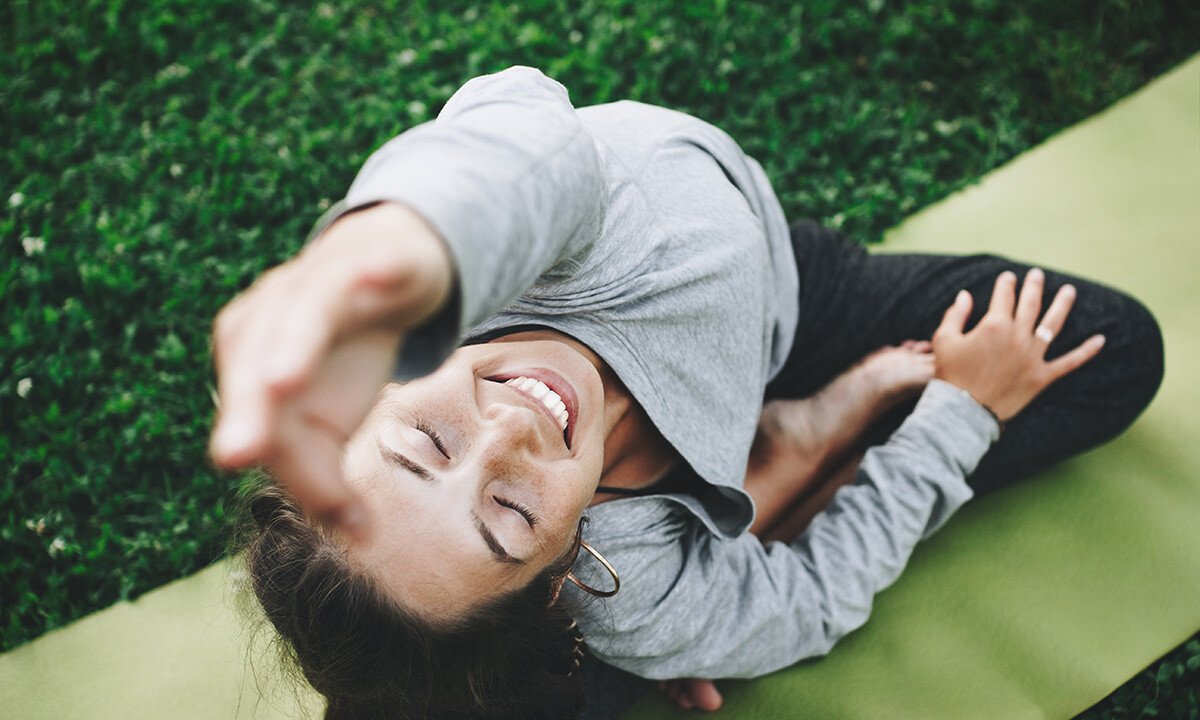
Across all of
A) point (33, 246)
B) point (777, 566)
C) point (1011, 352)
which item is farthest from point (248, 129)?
point (1011, 352)

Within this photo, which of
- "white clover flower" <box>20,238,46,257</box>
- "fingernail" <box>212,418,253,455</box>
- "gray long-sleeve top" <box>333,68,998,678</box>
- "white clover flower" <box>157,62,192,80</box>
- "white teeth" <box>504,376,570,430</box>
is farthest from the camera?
"white clover flower" <box>157,62,192,80</box>

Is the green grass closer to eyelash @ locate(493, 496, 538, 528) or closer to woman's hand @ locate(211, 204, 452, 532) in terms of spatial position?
eyelash @ locate(493, 496, 538, 528)

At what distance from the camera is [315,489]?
2.09 feet

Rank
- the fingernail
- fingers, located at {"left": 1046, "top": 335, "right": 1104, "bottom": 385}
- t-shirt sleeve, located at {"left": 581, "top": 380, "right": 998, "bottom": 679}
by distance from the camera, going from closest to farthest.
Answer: the fingernail
t-shirt sleeve, located at {"left": 581, "top": 380, "right": 998, "bottom": 679}
fingers, located at {"left": 1046, "top": 335, "right": 1104, "bottom": 385}

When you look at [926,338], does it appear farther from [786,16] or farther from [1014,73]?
[786,16]

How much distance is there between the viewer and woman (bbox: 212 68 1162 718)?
718 mm

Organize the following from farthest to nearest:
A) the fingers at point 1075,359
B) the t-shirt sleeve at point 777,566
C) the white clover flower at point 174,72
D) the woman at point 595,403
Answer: the white clover flower at point 174,72 < the fingers at point 1075,359 < the t-shirt sleeve at point 777,566 < the woman at point 595,403

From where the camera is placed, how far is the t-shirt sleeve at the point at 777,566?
1740 millimetres

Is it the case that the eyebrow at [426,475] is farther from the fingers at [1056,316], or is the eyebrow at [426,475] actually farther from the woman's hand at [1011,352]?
the fingers at [1056,316]

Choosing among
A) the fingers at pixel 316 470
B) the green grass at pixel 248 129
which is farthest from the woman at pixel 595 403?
the green grass at pixel 248 129

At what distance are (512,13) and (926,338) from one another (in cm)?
240

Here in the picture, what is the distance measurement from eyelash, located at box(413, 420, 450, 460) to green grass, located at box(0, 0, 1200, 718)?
1584 millimetres

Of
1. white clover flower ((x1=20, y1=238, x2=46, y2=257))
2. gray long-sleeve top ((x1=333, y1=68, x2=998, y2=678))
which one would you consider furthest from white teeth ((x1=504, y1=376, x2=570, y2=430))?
white clover flower ((x1=20, y1=238, x2=46, y2=257))

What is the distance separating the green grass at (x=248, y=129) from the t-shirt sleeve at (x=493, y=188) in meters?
2.10
